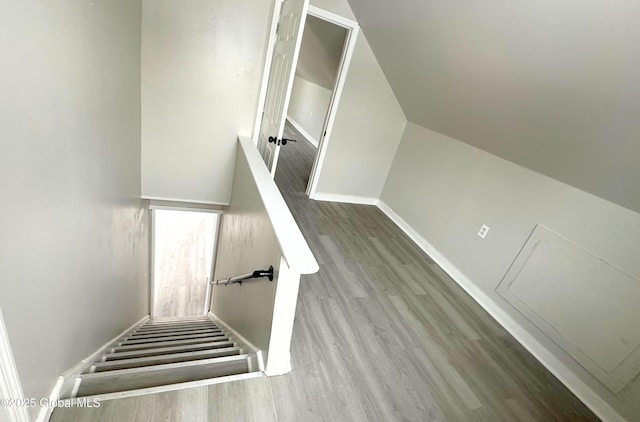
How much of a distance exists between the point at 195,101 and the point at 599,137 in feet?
9.52

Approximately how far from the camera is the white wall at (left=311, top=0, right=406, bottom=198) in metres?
3.33

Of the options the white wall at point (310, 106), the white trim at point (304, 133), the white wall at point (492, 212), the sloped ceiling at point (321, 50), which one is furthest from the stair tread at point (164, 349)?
the white trim at point (304, 133)

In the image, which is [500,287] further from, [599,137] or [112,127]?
[112,127]

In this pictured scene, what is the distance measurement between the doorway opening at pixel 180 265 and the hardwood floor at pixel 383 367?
8.91 feet

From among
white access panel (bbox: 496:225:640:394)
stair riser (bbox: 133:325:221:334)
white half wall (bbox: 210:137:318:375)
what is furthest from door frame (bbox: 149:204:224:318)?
white access panel (bbox: 496:225:640:394)

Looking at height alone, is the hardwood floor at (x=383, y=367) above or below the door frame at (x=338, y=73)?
below

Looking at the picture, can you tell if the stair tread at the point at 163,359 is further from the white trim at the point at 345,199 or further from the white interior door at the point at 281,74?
the white trim at the point at 345,199

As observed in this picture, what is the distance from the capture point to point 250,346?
5.65 ft

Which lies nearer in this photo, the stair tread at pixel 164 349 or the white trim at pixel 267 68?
the stair tread at pixel 164 349

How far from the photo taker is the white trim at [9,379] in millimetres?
747

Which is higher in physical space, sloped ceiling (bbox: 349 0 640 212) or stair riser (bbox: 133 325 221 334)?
sloped ceiling (bbox: 349 0 640 212)

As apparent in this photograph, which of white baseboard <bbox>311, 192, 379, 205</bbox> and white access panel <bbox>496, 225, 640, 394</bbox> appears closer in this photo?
white access panel <bbox>496, 225, 640, 394</bbox>

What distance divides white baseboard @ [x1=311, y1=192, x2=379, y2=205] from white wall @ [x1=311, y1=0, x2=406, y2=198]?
0.04m

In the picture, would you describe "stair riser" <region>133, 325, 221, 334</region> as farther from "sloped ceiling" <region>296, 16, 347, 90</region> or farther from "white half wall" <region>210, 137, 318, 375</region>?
"sloped ceiling" <region>296, 16, 347, 90</region>
